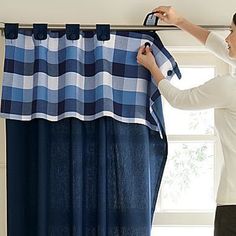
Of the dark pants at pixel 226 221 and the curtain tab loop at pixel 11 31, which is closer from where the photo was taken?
the dark pants at pixel 226 221

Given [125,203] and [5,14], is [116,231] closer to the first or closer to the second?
[125,203]

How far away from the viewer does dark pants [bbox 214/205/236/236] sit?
201 cm

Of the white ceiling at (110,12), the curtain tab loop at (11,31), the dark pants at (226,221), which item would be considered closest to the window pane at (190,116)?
the white ceiling at (110,12)

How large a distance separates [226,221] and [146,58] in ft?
2.63

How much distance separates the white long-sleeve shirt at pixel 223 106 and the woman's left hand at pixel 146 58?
184mm

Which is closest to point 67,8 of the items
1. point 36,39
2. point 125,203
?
point 36,39

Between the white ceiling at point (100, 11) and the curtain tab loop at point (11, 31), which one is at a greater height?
the white ceiling at point (100, 11)

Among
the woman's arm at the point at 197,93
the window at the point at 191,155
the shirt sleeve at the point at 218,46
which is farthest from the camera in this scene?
the window at the point at 191,155

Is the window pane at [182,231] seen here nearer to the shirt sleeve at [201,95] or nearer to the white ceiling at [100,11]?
the shirt sleeve at [201,95]

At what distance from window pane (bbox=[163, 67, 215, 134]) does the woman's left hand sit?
0.32 m

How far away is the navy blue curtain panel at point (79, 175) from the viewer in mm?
2344

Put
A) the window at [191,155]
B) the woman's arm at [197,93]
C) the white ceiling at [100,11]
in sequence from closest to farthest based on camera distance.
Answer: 1. the woman's arm at [197,93]
2. the white ceiling at [100,11]
3. the window at [191,155]

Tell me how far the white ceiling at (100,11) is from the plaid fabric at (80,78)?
114 millimetres

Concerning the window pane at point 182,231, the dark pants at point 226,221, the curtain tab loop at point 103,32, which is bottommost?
the window pane at point 182,231
